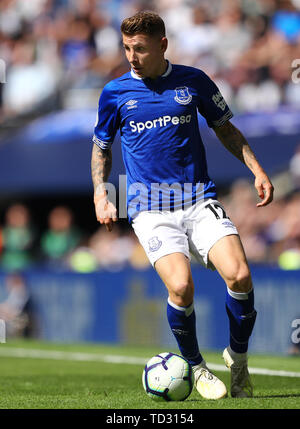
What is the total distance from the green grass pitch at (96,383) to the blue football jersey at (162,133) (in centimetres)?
132

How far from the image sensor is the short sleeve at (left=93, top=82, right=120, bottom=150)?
6.33 m

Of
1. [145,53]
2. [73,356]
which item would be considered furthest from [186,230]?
[73,356]

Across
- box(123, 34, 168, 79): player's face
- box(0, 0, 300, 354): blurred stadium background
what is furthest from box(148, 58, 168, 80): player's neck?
box(0, 0, 300, 354): blurred stadium background

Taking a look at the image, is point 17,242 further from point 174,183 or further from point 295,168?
point 174,183

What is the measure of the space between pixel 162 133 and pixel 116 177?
887 centimetres

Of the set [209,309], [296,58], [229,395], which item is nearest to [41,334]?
[209,309]

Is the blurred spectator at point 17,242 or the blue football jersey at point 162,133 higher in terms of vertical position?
the blue football jersey at point 162,133

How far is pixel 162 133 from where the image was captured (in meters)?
6.20

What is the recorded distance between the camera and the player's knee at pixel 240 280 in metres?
5.86

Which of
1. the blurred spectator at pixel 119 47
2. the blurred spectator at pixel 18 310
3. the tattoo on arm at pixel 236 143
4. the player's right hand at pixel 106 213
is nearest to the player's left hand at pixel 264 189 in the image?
the tattoo on arm at pixel 236 143

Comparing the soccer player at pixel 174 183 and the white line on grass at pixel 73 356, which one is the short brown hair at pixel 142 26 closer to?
the soccer player at pixel 174 183
